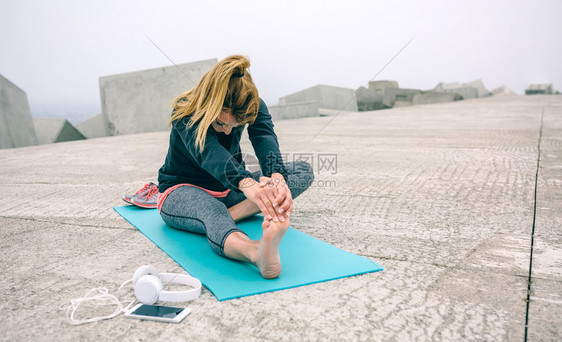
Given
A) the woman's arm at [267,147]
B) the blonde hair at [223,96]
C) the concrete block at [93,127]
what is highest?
the blonde hair at [223,96]

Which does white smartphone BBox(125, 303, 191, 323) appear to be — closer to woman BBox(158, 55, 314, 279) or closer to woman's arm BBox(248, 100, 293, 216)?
woman BBox(158, 55, 314, 279)

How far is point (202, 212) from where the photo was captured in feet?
6.29

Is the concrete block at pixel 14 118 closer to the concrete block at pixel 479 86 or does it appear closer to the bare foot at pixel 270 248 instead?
the bare foot at pixel 270 248

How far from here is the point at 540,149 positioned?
429 cm

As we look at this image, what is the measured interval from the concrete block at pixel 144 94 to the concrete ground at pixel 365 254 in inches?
204

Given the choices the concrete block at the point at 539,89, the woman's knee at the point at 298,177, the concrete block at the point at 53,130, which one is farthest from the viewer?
the concrete block at the point at 539,89

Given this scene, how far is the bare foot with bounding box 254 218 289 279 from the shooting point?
1.47 metres

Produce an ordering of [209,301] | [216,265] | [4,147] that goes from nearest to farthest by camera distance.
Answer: [209,301] → [216,265] → [4,147]

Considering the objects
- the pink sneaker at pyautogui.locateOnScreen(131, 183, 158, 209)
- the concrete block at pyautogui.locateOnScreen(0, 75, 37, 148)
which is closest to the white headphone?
the pink sneaker at pyautogui.locateOnScreen(131, 183, 158, 209)

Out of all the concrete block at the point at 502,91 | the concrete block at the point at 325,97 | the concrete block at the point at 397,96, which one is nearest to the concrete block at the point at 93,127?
the concrete block at the point at 325,97

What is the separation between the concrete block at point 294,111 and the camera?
11016mm

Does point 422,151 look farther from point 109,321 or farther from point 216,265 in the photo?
point 109,321

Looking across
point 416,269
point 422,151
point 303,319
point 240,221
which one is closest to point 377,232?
point 416,269

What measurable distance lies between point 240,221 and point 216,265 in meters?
0.62
